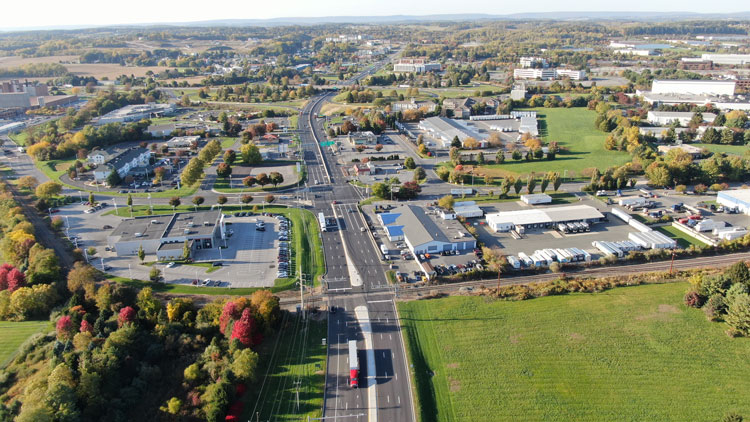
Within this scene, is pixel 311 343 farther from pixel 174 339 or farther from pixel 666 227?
pixel 666 227

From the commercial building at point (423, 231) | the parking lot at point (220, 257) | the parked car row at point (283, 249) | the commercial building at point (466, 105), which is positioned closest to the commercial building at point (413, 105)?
the commercial building at point (466, 105)

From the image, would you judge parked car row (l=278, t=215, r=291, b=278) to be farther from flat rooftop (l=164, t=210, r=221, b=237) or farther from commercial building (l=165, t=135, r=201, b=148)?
commercial building (l=165, t=135, r=201, b=148)

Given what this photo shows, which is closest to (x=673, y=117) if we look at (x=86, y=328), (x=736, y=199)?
(x=736, y=199)

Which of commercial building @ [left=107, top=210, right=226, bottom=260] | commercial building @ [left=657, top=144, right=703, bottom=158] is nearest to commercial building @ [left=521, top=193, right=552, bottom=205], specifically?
commercial building @ [left=657, top=144, right=703, bottom=158]

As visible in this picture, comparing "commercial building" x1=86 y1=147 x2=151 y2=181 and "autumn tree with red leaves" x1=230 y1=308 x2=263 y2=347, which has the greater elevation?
"commercial building" x1=86 y1=147 x2=151 y2=181

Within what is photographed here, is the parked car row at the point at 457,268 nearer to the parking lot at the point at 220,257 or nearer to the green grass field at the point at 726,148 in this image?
the parking lot at the point at 220,257

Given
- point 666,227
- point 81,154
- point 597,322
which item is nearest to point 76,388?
point 597,322

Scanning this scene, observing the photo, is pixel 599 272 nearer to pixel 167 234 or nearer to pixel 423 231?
pixel 423 231
